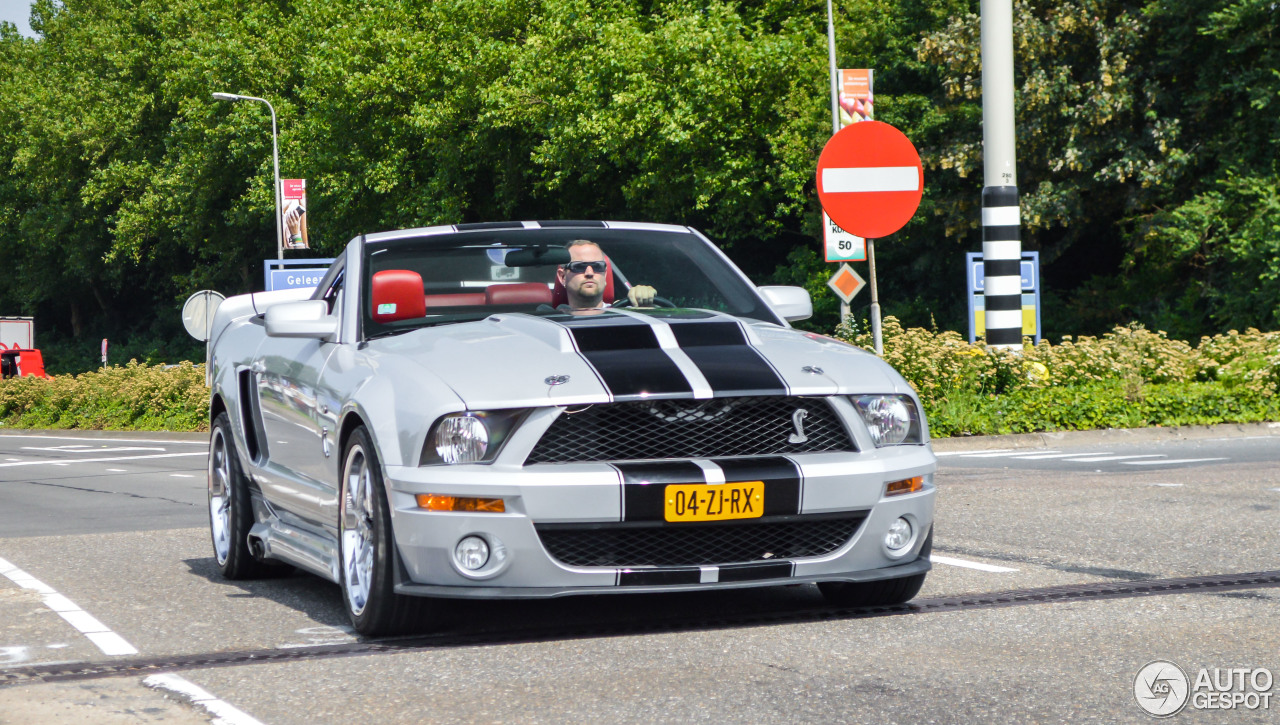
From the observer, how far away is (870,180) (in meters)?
14.7

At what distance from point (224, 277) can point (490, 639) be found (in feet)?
195

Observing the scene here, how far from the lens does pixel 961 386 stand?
669 inches

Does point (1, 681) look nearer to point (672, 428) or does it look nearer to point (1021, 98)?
point (672, 428)

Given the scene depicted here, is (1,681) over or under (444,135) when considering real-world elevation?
under

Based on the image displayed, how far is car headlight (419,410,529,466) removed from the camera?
532cm

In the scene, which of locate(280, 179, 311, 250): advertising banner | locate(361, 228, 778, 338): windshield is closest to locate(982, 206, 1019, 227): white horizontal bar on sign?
locate(361, 228, 778, 338): windshield

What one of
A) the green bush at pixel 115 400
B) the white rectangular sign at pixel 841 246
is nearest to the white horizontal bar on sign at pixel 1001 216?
the white rectangular sign at pixel 841 246

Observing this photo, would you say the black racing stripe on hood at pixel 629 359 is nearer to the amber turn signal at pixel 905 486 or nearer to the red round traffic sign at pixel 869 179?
the amber turn signal at pixel 905 486

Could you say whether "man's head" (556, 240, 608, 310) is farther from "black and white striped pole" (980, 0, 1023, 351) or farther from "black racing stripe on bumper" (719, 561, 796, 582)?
"black and white striped pole" (980, 0, 1023, 351)

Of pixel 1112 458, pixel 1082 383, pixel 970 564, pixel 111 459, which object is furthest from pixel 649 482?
pixel 111 459

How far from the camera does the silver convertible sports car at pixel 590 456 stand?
5305mm

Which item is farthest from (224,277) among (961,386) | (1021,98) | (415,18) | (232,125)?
(961,386)

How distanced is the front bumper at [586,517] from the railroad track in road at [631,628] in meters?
0.30

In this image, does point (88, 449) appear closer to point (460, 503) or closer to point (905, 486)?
point (460, 503)
